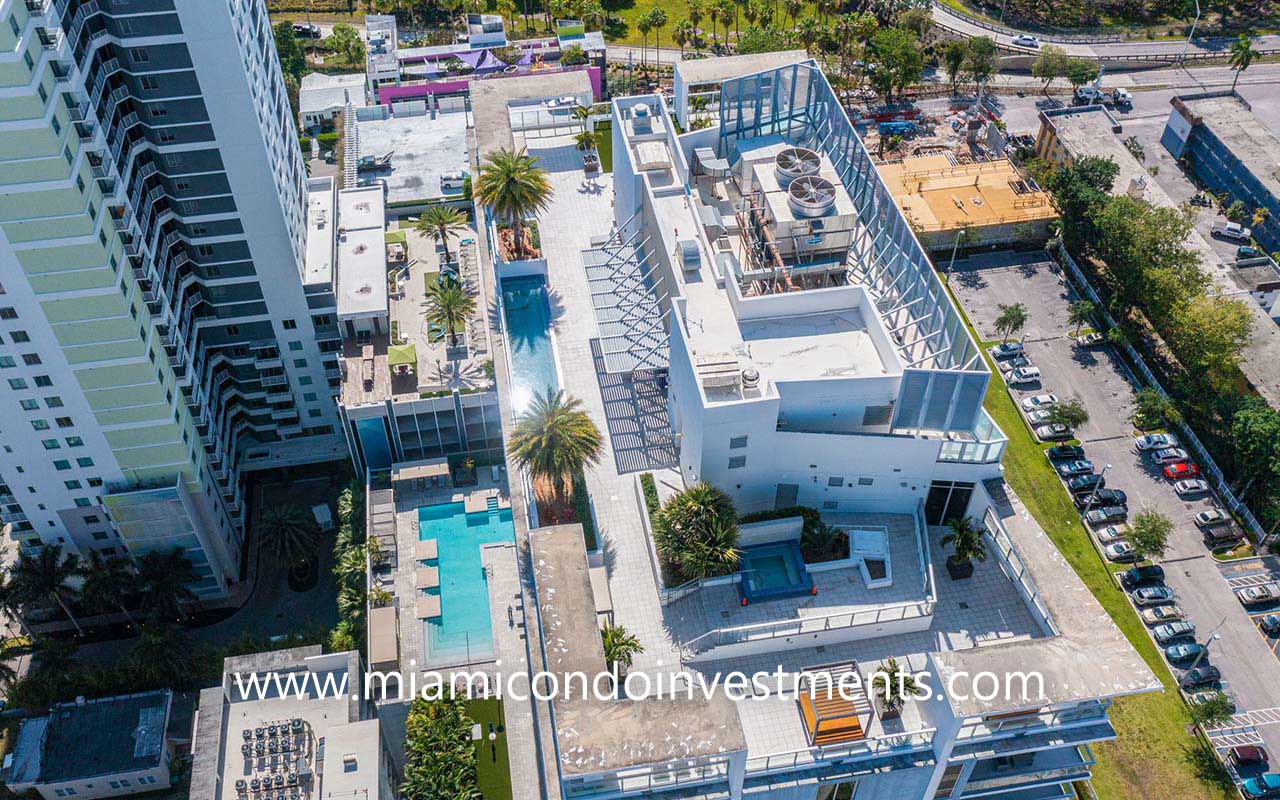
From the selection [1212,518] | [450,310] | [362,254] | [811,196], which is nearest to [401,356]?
[450,310]

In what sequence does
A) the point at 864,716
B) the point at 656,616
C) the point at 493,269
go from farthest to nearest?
the point at 493,269, the point at 656,616, the point at 864,716

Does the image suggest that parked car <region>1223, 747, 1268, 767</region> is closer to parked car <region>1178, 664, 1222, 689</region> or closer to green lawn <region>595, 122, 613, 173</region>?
parked car <region>1178, 664, 1222, 689</region>

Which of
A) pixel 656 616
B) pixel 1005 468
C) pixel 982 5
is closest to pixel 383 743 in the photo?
pixel 656 616

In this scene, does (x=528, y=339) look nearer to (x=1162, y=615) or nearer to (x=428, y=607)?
(x=428, y=607)

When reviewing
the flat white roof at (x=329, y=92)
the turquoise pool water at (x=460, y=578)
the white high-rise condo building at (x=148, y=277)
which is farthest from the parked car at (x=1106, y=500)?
the flat white roof at (x=329, y=92)

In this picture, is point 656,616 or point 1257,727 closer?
point 656,616

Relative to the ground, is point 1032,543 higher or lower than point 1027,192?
lower

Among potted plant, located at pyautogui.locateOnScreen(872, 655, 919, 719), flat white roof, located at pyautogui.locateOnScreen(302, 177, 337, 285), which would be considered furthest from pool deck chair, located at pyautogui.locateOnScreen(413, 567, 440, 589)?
potted plant, located at pyautogui.locateOnScreen(872, 655, 919, 719)

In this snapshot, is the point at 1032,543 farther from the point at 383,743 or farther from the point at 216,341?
the point at 216,341
